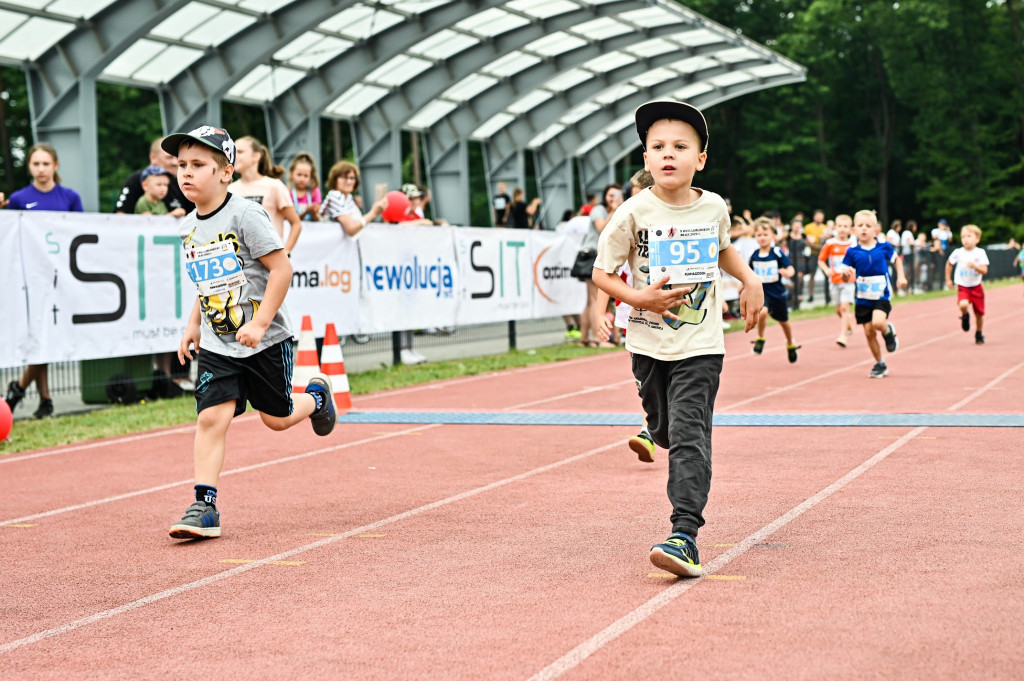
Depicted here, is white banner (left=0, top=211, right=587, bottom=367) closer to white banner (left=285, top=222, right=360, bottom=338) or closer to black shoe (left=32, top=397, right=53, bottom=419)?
white banner (left=285, top=222, right=360, bottom=338)

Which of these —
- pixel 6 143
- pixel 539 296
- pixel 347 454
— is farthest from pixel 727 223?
pixel 6 143

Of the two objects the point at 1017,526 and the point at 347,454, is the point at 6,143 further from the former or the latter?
the point at 1017,526

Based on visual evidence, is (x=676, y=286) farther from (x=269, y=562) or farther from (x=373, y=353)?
(x=373, y=353)

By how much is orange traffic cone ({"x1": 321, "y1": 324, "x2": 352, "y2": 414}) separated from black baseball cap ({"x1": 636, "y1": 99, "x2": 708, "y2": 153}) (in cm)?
655

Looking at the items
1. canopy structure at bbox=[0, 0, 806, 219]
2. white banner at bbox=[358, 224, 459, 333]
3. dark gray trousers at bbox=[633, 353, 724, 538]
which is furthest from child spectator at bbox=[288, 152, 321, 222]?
dark gray trousers at bbox=[633, 353, 724, 538]

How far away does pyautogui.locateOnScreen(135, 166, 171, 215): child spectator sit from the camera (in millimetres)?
12719

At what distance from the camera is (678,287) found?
5430 mm

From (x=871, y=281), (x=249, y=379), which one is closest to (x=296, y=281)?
(x=871, y=281)

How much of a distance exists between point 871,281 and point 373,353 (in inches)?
253

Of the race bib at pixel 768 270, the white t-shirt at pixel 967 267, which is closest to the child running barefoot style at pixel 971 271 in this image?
the white t-shirt at pixel 967 267

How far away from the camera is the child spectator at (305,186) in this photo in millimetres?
14062

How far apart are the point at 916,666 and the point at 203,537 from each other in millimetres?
3572

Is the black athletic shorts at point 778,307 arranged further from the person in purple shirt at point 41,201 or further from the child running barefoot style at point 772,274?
the person in purple shirt at point 41,201

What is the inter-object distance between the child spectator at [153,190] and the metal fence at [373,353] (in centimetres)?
144
